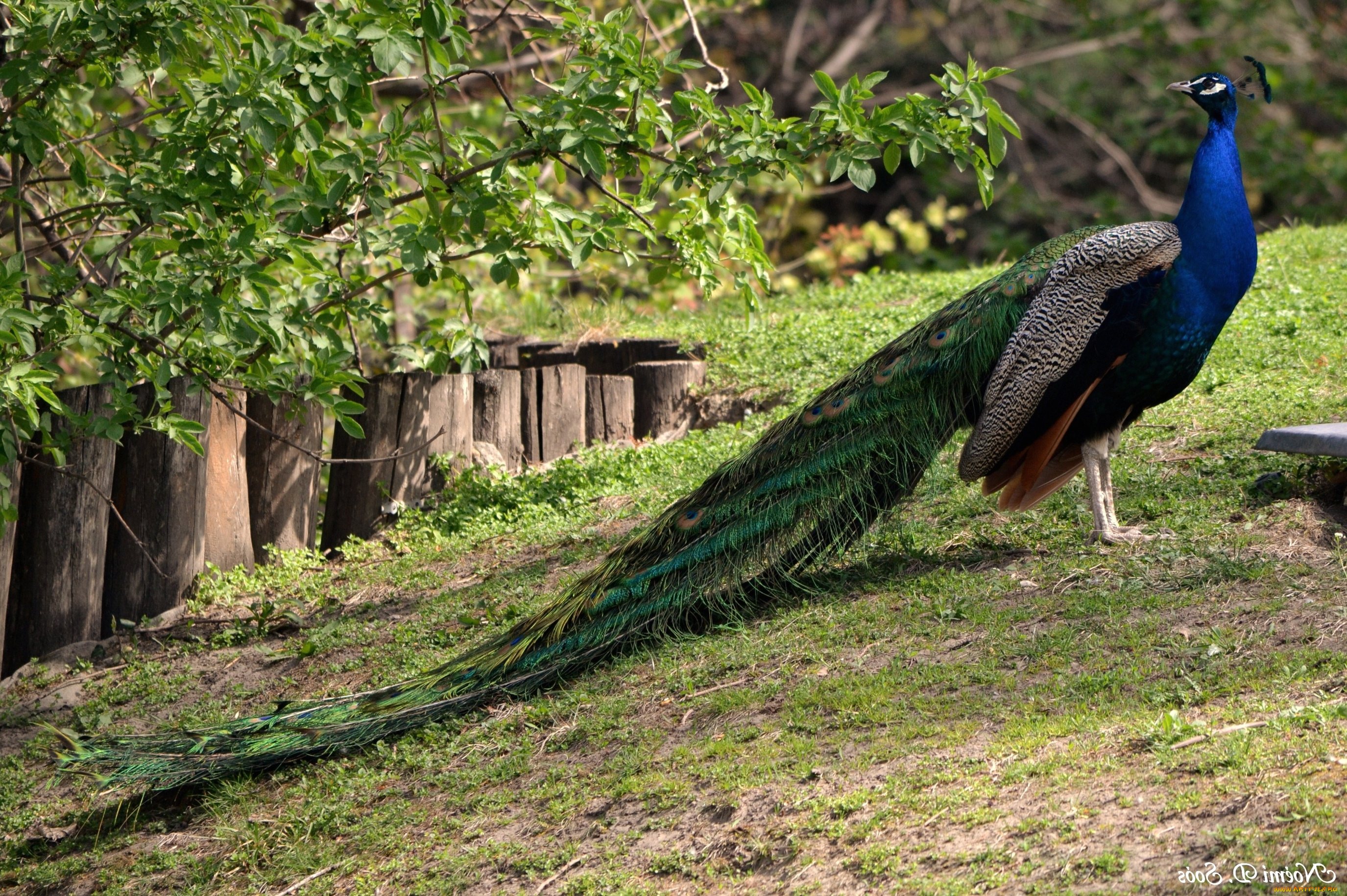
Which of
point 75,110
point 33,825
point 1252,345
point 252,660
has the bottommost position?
point 33,825

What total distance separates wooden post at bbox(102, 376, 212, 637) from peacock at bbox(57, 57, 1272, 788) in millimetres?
1574

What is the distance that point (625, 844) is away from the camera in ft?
11.3

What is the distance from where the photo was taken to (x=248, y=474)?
6359 mm

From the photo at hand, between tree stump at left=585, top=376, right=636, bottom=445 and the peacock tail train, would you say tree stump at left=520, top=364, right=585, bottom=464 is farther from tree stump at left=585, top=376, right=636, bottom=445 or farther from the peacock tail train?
the peacock tail train

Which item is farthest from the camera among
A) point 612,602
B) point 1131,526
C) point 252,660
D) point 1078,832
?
point 252,660

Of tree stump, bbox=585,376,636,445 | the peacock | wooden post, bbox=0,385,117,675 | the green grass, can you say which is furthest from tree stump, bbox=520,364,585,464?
the peacock

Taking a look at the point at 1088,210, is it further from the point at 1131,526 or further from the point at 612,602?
the point at 612,602

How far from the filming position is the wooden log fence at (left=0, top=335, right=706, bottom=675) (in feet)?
18.6

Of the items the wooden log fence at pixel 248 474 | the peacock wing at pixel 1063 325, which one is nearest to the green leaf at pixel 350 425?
the wooden log fence at pixel 248 474

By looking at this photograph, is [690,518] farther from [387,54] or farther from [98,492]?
[98,492]

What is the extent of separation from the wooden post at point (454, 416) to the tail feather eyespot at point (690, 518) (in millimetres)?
2296

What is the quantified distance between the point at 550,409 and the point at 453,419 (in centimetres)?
65

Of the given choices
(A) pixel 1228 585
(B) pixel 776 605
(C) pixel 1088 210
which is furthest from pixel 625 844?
(C) pixel 1088 210

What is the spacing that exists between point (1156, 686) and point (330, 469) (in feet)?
15.3
